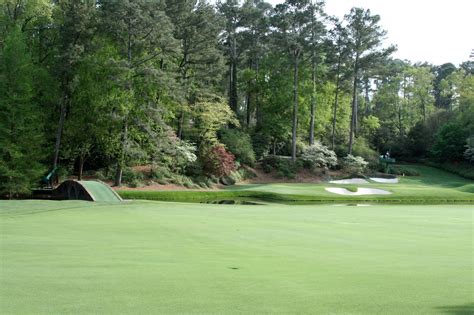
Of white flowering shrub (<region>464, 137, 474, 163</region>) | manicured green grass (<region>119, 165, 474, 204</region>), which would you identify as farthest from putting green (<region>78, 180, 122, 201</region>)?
white flowering shrub (<region>464, 137, 474, 163</region>)

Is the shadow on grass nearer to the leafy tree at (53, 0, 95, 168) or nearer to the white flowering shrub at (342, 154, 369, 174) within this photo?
the white flowering shrub at (342, 154, 369, 174)

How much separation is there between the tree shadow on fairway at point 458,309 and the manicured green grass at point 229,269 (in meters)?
0.01

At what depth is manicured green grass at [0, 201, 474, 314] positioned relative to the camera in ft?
15.7

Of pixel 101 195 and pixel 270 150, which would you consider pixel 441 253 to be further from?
pixel 270 150

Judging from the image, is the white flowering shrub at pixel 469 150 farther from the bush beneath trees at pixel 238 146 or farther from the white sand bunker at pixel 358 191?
the bush beneath trees at pixel 238 146

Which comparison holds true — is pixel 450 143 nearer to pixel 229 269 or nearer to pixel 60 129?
pixel 60 129

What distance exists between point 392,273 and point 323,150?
45.9 meters

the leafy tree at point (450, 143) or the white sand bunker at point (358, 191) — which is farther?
the leafy tree at point (450, 143)

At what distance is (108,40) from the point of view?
34.4 m

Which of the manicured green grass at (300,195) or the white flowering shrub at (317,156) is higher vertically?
the white flowering shrub at (317,156)

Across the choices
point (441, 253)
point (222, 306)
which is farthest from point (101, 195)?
point (222, 306)

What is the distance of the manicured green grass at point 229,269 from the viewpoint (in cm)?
479

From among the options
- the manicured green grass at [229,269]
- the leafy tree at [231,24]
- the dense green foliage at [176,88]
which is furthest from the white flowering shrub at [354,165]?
the manicured green grass at [229,269]

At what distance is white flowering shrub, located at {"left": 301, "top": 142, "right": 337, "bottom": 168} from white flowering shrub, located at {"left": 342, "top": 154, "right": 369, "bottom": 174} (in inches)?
79.7
